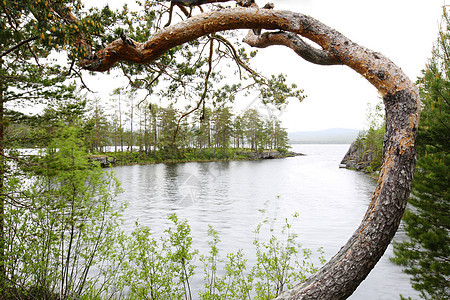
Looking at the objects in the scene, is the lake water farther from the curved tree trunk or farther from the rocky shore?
the rocky shore

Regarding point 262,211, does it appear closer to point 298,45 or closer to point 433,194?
point 433,194

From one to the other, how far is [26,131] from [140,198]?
31.2 feet

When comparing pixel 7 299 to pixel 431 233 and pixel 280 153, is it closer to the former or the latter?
pixel 431 233

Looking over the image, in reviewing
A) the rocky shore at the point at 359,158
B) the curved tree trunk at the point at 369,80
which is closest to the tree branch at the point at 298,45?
the curved tree trunk at the point at 369,80

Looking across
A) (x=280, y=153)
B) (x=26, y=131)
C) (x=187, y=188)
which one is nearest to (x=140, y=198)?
(x=187, y=188)

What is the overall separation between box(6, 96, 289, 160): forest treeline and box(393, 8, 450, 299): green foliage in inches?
90.0

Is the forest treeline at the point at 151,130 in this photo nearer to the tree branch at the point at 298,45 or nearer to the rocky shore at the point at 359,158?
the tree branch at the point at 298,45

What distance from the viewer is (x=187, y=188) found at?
17.5 meters

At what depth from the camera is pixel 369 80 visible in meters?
2.07

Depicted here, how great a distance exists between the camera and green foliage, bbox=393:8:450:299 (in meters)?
3.16

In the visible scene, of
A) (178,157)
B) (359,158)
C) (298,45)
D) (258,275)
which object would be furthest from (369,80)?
(359,158)

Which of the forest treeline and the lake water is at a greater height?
the forest treeline

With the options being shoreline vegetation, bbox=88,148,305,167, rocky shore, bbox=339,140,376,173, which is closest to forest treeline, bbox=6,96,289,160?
shoreline vegetation, bbox=88,148,305,167

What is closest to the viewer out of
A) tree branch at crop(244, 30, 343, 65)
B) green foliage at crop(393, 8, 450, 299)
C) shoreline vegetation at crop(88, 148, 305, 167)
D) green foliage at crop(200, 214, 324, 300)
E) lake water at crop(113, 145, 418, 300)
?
tree branch at crop(244, 30, 343, 65)
